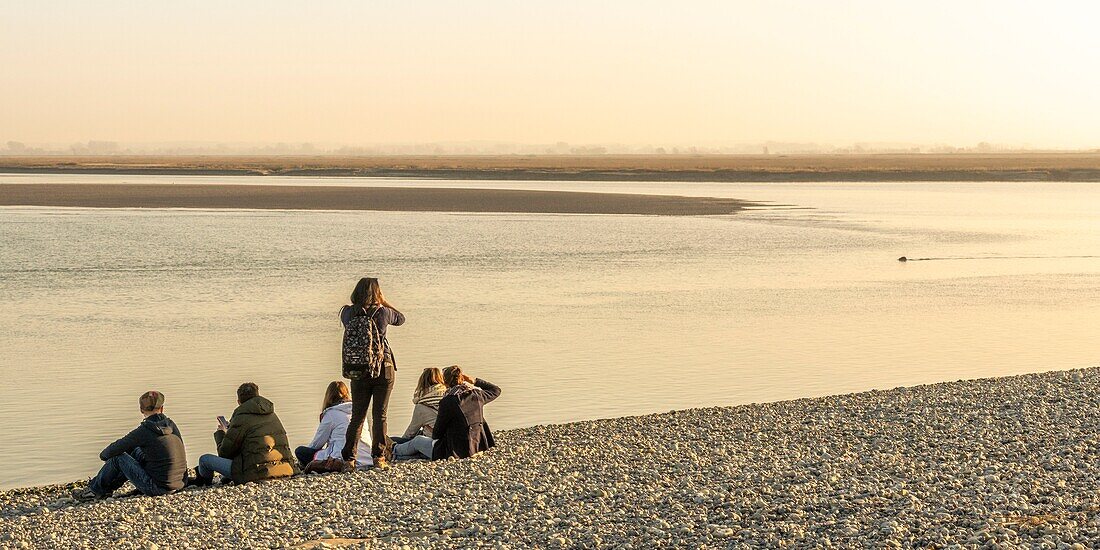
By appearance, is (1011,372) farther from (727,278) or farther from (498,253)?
(498,253)

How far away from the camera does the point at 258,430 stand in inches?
442

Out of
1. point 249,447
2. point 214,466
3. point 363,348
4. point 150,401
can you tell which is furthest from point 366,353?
point 150,401

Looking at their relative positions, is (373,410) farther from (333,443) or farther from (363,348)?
(363,348)

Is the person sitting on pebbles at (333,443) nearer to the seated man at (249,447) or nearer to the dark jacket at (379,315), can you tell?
the seated man at (249,447)

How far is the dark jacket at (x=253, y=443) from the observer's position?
11117 mm

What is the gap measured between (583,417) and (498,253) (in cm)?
2475

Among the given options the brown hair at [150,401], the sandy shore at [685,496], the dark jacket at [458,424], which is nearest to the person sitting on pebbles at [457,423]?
the dark jacket at [458,424]

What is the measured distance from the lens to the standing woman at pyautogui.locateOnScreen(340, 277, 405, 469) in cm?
1173

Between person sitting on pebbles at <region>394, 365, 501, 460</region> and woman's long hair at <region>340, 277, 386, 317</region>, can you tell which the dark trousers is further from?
woman's long hair at <region>340, 277, 386, 317</region>

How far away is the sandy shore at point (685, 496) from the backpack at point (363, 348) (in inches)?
38.5

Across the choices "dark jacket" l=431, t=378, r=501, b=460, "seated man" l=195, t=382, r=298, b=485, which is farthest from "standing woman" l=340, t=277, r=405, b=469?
"seated man" l=195, t=382, r=298, b=485

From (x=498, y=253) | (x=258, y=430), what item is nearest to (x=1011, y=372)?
(x=258, y=430)

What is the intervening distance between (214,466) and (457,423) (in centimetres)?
232

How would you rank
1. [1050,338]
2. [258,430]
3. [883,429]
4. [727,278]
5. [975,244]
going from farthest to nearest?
1. [975,244]
2. [727,278]
3. [1050,338]
4. [883,429]
5. [258,430]
